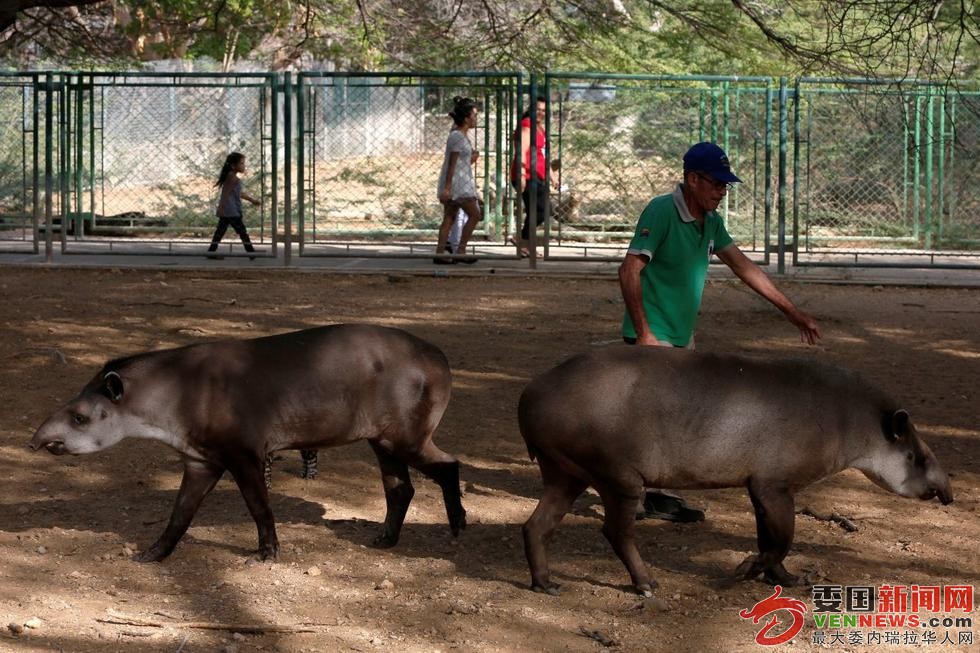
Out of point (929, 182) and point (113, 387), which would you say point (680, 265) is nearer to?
point (113, 387)

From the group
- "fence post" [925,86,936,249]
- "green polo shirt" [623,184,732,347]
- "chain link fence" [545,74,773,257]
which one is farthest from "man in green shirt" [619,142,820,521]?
"fence post" [925,86,936,249]

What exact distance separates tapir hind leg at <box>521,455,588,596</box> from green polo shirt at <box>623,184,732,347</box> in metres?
1.13

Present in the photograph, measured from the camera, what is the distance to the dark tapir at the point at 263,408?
20.3ft

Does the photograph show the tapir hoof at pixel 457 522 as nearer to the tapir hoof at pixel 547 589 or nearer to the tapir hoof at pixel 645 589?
the tapir hoof at pixel 547 589

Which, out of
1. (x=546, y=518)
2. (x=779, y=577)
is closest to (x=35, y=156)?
(x=546, y=518)

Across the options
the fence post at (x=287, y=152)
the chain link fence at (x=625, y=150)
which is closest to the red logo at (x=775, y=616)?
the fence post at (x=287, y=152)

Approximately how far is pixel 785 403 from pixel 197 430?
8.12ft

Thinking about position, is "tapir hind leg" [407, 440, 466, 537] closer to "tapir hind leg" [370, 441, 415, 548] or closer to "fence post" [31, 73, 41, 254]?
"tapir hind leg" [370, 441, 415, 548]

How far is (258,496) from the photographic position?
20.4ft

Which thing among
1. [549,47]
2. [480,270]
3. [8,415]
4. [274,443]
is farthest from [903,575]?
[549,47]

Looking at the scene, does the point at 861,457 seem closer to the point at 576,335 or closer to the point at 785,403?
the point at 785,403

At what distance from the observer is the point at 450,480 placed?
6.64 meters

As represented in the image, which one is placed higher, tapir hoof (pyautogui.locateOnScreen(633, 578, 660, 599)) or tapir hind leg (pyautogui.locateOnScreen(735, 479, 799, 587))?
tapir hind leg (pyautogui.locateOnScreen(735, 479, 799, 587))

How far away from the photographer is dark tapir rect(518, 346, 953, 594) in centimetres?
570
